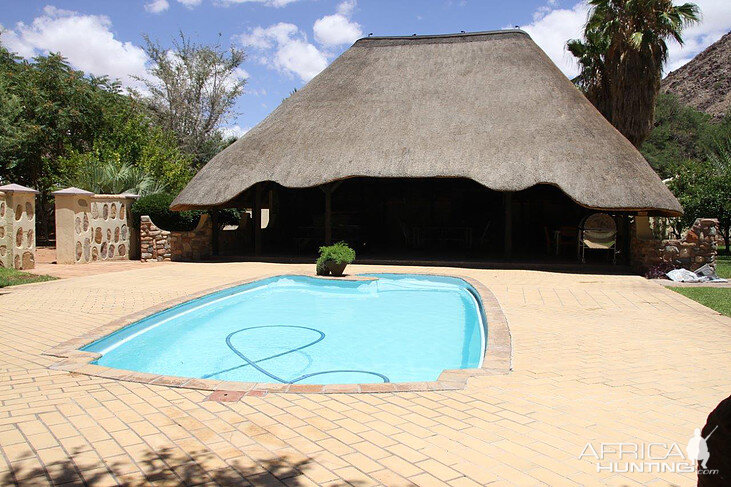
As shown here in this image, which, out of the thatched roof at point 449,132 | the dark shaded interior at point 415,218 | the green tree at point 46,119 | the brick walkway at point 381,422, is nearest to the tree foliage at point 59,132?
the green tree at point 46,119

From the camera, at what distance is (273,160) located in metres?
14.7

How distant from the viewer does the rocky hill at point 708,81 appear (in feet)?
149

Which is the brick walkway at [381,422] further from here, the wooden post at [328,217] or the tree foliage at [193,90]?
the tree foliage at [193,90]

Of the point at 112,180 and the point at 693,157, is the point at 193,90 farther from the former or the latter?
the point at 693,157

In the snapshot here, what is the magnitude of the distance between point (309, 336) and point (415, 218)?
441 inches

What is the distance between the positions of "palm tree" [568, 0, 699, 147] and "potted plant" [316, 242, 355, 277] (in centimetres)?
1221

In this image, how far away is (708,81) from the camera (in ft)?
155

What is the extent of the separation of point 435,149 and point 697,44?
50287mm

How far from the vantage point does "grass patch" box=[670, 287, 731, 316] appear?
26.8 feet

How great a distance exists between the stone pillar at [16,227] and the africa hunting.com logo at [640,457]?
12.6 metres

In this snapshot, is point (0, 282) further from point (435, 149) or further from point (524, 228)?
point (524, 228)

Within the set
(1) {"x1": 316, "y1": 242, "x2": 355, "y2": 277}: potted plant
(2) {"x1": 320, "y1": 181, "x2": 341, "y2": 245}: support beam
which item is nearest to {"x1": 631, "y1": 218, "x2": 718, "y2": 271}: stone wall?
(1) {"x1": 316, "y1": 242, "x2": 355, "y2": 277}: potted plant

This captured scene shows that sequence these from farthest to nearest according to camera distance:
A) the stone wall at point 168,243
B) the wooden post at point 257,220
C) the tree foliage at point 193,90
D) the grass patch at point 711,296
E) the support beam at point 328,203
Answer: the tree foliage at point 193,90, the wooden post at point 257,220, the stone wall at point 168,243, the support beam at point 328,203, the grass patch at point 711,296

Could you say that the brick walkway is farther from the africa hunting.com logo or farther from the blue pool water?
the blue pool water
